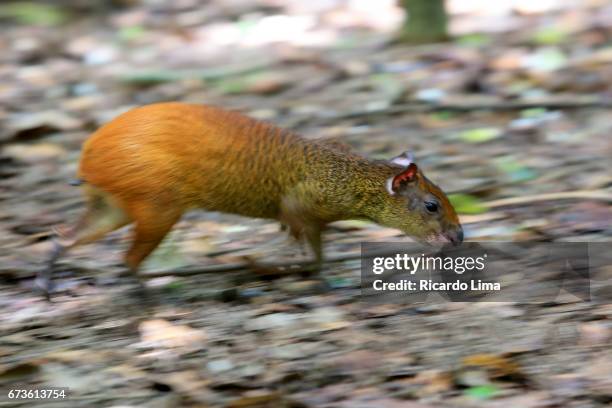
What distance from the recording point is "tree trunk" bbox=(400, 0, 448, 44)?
7.89m

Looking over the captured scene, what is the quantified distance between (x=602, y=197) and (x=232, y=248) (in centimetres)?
201

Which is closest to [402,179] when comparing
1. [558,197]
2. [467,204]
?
[467,204]

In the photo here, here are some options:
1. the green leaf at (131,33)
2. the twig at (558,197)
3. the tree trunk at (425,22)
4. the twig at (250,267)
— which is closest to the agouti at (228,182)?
the twig at (250,267)

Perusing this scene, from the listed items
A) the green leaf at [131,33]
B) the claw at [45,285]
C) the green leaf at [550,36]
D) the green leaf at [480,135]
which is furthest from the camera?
the green leaf at [131,33]

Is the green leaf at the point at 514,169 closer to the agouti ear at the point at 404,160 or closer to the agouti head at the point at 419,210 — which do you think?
the agouti ear at the point at 404,160

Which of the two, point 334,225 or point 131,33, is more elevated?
point 131,33

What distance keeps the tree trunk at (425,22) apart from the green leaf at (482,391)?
15.9 feet

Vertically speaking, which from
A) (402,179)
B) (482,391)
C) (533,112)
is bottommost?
(482,391)

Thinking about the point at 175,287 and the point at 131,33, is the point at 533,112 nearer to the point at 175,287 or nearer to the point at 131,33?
the point at 175,287

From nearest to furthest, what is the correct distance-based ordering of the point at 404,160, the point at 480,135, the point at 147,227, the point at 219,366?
the point at 219,366
the point at 147,227
the point at 404,160
the point at 480,135

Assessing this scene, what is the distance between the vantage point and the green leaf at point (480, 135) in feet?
20.4

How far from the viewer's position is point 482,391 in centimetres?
354

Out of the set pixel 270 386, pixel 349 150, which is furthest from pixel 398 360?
pixel 349 150

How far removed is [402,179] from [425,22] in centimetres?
356
